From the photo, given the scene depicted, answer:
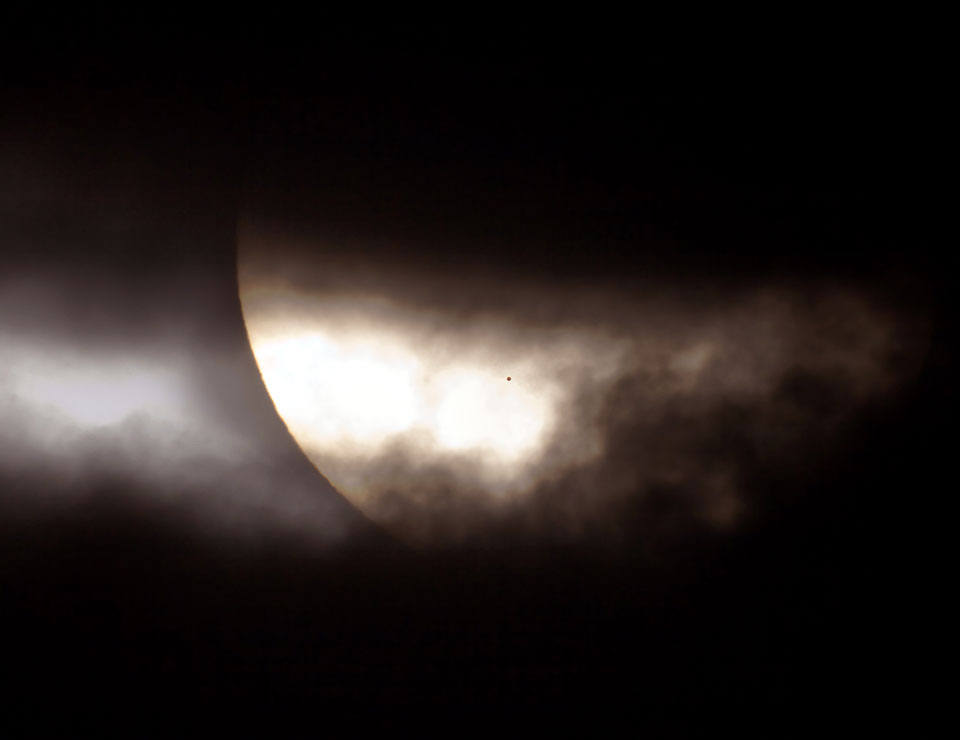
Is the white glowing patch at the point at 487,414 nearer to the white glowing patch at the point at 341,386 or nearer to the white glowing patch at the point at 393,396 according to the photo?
the white glowing patch at the point at 393,396

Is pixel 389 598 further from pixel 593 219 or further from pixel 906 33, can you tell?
pixel 906 33

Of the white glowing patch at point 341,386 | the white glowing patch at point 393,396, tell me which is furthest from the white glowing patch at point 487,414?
the white glowing patch at point 341,386

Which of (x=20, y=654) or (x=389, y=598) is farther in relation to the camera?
(x=389, y=598)

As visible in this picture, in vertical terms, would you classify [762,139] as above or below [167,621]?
above

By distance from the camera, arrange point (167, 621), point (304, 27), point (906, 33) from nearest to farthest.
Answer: point (906, 33), point (304, 27), point (167, 621)

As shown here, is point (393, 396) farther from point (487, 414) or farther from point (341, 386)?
point (487, 414)

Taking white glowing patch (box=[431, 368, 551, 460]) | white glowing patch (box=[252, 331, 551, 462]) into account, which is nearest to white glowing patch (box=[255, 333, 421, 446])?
white glowing patch (box=[252, 331, 551, 462])

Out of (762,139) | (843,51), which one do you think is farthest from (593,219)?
(843,51)

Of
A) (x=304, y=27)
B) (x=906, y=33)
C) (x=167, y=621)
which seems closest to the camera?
(x=906, y=33)
